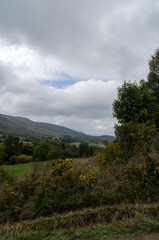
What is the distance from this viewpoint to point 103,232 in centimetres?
291

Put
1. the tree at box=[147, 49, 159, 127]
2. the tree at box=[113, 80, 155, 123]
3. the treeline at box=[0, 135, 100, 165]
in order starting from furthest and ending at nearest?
the treeline at box=[0, 135, 100, 165] < the tree at box=[147, 49, 159, 127] < the tree at box=[113, 80, 155, 123]

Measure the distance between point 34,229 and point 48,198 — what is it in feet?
3.19

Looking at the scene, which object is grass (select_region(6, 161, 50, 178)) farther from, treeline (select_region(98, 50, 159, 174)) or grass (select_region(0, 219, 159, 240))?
treeline (select_region(98, 50, 159, 174))

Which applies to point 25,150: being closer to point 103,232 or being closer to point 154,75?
point 154,75

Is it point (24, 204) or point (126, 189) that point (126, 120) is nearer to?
point (126, 189)

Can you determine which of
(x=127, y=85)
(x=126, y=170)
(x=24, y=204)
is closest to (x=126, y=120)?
(x=127, y=85)

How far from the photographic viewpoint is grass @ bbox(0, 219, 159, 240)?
9.36ft

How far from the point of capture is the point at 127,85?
8.73 m

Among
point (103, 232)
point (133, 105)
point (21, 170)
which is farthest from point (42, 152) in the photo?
point (103, 232)

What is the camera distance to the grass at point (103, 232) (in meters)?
2.85

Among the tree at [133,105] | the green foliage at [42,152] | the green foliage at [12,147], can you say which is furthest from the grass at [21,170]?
the green foliage at [12,147]

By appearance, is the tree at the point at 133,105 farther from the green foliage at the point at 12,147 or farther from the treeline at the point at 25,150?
the green foliage at the point at 12,147

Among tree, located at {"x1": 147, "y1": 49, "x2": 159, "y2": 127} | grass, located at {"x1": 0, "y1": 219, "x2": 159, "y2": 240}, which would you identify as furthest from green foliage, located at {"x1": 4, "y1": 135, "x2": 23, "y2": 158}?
grass, located at {"x1": 0, "y1": 219, "x2": 159, "y2": 240}

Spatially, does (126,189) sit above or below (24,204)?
above
